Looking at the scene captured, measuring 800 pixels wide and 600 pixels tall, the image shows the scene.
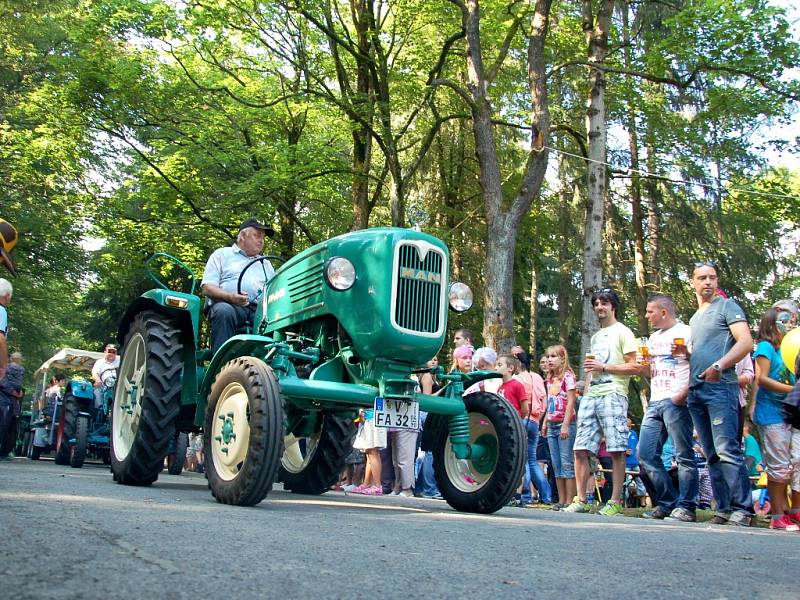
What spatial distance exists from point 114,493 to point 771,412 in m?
5.15

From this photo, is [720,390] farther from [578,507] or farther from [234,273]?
[234,273]

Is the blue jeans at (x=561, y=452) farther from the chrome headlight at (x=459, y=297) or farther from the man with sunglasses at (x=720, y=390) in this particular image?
the chrome headlight at (x=459, y=297)

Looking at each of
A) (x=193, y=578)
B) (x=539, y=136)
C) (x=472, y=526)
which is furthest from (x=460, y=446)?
(x=539, y=136)

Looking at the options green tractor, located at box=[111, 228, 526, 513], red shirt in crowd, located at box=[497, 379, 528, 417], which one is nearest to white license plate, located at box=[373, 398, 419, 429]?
green tractor, located at box=[111, 228, 526, 513]

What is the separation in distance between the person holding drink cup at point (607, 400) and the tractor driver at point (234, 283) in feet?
9.91

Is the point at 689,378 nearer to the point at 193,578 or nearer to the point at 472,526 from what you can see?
the point at 472,526

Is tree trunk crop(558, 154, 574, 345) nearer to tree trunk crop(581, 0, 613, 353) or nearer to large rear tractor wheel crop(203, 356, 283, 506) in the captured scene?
tree trunk crop(581, 0, 613, 353)

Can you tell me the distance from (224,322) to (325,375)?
135cm

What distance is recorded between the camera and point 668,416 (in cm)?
799

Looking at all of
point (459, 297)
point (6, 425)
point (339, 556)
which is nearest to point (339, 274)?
point (459, 297)

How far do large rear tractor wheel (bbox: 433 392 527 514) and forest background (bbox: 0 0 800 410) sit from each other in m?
10.4

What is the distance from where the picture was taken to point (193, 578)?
2820 mm

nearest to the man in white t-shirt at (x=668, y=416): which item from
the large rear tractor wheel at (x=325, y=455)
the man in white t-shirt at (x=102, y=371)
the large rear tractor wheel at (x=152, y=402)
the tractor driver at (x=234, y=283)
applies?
the large rear tractor wheel at (x=325, y=455)

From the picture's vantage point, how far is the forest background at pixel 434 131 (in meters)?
18.0
